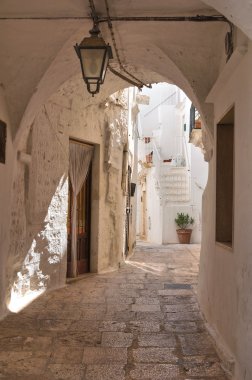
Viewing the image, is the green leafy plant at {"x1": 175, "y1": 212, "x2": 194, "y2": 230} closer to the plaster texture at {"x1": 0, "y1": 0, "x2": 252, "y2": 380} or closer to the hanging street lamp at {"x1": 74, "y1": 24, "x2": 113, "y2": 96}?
the plaster texture at {"x1": 0, "y1": 0, "x2": 252, "y2": 380}

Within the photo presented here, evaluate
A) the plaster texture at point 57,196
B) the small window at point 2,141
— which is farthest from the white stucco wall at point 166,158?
the small window at point 2,141

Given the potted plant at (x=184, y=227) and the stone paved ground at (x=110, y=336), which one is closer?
the stone paved ground at (x=110, y=336)

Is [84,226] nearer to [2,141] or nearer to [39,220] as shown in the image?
[39,220]

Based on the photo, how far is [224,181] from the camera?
187 inches

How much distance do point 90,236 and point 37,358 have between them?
4.99m

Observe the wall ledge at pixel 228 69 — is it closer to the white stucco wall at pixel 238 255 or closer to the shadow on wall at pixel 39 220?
the white stucco wall at pixel 238 255

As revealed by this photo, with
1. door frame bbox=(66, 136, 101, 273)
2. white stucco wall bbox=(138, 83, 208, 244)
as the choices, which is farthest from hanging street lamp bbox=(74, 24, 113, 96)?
white stucco wall bbox=(138, 83, 208, 244)

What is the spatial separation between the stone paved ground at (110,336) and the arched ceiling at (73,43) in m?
2.29

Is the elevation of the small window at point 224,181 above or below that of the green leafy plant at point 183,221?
above

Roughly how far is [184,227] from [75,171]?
8.99 m

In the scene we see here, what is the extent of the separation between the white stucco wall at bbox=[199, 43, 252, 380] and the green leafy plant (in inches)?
461

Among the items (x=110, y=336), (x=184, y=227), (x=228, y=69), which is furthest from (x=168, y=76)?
(x=184, y=227)

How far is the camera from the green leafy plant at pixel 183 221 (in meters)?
16.4

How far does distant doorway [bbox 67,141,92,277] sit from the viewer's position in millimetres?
8070
